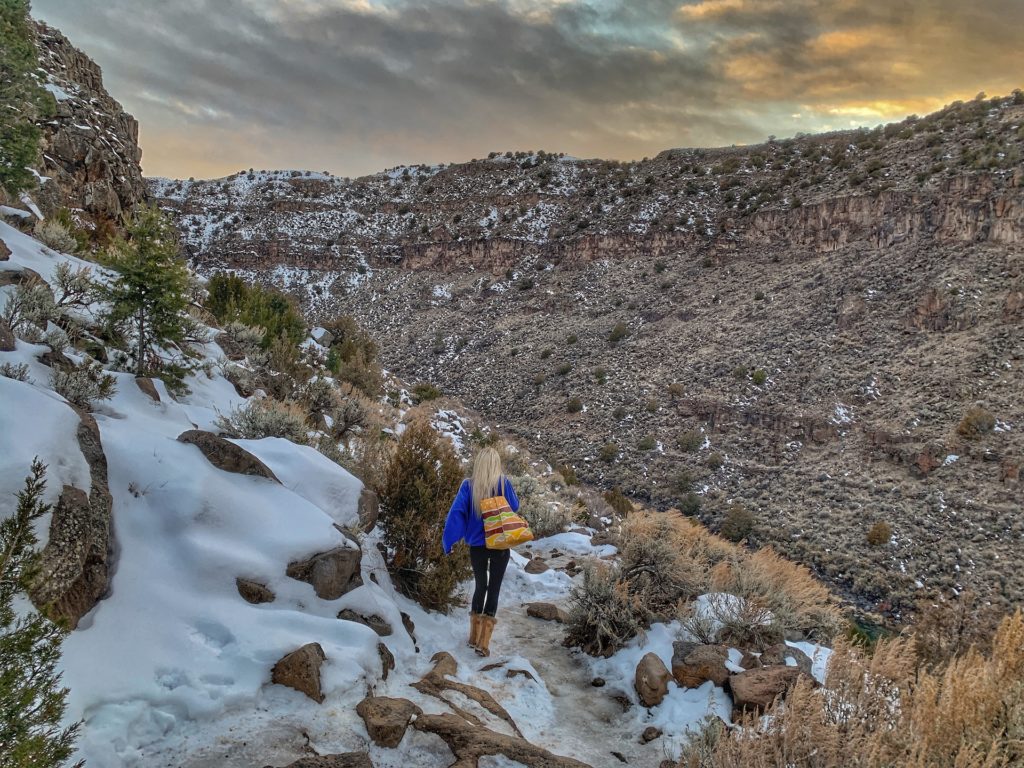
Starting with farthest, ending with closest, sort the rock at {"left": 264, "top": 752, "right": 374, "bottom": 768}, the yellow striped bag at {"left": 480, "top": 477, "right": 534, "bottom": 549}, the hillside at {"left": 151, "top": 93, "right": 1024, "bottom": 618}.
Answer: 1. the hillside at {"left": 151, "top": 93, "right": 1024, "bottom": 618}
2. the yellow striped bag at {"left": 480, "top": 477, "right": 534, "bottom": 549}
3. the rock at {"left": 264, "top": 752, "right": 374, "bottom": 768}

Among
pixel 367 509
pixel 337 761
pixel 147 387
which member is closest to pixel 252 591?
pixel 337 761

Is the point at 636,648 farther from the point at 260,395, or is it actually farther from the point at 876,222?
the point at 876,222

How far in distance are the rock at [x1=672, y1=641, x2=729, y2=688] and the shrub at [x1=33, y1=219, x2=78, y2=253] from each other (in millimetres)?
8967

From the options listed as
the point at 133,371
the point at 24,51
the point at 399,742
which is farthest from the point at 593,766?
the point at 24,51

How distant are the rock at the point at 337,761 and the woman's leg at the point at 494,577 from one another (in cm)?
216

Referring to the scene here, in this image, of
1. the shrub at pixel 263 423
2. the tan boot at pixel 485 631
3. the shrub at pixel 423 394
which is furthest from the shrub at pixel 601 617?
the shrub at pixel 423 394

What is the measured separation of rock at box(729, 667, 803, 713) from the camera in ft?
12.9

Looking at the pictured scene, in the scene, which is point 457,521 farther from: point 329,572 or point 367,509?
point 329,572

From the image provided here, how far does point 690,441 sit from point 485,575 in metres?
18.2

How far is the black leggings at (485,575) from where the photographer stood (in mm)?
4902

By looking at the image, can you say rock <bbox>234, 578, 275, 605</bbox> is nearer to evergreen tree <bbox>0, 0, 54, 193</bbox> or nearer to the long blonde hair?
the long blonde hair

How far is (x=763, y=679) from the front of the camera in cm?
408

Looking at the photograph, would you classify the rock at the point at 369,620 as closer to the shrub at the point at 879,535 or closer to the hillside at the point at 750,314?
the hillside at the point at 750,314

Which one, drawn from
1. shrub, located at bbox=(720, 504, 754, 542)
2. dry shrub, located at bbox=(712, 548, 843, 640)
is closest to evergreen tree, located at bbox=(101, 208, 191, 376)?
dry shrub, located at bbox=(712, 548, 843, 640)
